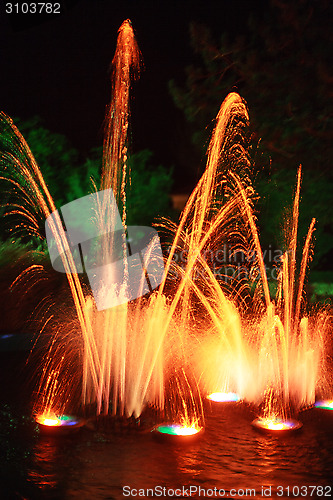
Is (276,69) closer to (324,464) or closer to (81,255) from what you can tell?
(81,255)

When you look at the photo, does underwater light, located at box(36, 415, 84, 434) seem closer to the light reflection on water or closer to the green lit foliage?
the light reflection on water

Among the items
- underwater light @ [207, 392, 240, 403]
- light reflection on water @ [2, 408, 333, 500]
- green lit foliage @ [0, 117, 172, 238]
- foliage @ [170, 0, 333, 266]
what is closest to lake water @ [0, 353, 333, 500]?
light reflection on water @ [2, 408, 333, 500]

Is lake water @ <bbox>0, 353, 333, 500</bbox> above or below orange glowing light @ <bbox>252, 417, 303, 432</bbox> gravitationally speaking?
below

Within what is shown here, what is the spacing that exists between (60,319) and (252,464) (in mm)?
9917

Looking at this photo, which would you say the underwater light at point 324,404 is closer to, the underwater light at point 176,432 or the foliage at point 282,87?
the underwater light at point 176,432

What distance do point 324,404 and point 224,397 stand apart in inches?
54.9

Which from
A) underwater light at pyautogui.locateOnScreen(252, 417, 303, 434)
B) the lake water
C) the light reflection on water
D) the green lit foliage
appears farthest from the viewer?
the green lit foliage

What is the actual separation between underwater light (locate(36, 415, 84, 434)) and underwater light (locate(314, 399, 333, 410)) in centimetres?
330

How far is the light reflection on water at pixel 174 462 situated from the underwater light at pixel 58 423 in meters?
0.11

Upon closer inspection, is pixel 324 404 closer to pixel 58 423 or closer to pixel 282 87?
pixel 58 423

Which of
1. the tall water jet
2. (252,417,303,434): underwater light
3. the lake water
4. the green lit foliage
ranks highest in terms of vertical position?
the green lit foliage

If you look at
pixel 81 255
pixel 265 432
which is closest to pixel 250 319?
pixel 265 432

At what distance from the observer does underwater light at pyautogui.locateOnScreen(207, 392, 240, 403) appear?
8.52m

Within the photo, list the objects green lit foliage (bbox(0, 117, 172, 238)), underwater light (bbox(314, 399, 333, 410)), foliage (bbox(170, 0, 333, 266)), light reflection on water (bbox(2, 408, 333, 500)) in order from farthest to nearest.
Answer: green lit foliage (bbox(0, 117, 172, 238)) → foliage (bbox(170, 0, 333, 266)) → underwater light (bbox(314, 399, 333, 410)) → light reflection on water (bbox(2, 408, 333, 500))
